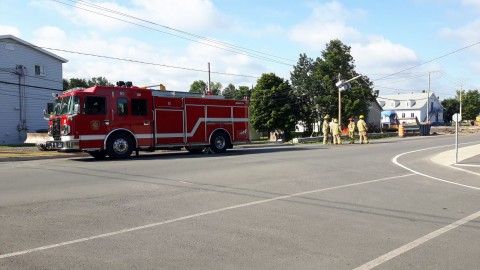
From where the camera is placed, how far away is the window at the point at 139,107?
1600 centimetres

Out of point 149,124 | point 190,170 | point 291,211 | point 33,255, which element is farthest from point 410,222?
point 149,124

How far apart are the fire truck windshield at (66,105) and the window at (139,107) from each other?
6.78 ft

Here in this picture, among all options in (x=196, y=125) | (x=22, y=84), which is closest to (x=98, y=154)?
(x=196, y=125)

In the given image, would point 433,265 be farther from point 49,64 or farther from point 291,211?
point 49,64

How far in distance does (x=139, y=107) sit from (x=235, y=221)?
36.1 ft

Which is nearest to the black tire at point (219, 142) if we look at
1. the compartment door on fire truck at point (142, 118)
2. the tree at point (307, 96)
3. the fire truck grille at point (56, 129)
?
the compartment door on fire truck at point (142, 118)

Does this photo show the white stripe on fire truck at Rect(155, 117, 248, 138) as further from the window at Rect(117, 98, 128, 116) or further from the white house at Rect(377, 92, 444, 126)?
the white house at Rect(377, 92, 444, 126)

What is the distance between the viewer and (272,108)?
2063 inches

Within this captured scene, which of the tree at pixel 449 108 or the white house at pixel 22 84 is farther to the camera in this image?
the tree at pixel 449 108

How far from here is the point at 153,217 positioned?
628 cm

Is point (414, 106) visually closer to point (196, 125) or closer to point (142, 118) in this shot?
point (196, 125)

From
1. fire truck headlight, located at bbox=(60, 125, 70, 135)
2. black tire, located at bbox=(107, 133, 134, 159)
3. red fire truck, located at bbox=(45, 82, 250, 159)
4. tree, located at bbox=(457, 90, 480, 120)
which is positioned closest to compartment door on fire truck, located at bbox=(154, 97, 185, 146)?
red fire truck, located at bbox=(45, 82, 250, 159)

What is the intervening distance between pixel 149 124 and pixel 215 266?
41.5 ft

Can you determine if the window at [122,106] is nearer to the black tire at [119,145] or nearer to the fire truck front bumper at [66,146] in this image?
the black tire at [119,145]
